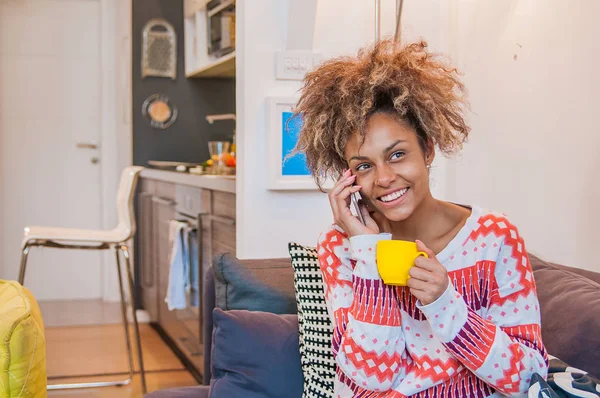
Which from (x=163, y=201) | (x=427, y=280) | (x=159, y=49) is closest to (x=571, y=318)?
(x=427, y=280)

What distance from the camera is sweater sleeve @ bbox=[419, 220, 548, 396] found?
4.31 feet

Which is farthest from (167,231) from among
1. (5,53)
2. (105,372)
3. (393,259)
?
(393,259)

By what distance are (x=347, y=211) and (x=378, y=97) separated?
22cm

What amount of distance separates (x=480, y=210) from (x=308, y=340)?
45 cm

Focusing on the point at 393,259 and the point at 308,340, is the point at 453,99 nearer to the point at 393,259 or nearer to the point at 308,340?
the point at 393,259

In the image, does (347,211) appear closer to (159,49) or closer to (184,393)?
(184,393)

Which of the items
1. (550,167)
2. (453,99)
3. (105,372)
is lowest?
(105,372)

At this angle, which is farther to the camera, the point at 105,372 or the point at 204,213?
the point at 105,372

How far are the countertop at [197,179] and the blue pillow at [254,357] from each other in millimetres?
1262

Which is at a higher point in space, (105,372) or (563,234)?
(563,234)

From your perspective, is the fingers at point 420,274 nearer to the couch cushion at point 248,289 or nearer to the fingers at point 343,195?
the fingers at point 343,195

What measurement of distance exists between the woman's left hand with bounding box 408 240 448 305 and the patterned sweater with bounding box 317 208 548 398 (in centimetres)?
3

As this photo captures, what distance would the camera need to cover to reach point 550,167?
223 centimetres

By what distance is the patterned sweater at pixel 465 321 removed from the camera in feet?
4.40
